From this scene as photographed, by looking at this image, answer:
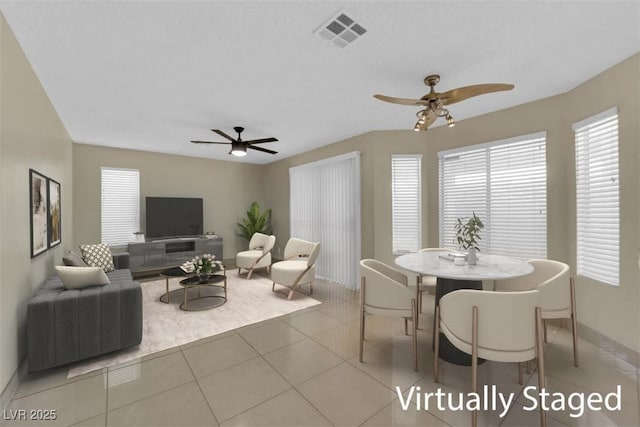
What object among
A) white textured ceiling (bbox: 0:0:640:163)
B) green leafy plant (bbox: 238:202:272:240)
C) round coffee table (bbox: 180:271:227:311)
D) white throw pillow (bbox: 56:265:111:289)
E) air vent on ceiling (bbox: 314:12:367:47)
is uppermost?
white textured ceiling (bbox: 0:0:640:163)

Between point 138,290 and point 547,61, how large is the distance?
14.4 feet

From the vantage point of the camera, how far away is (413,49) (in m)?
2.16

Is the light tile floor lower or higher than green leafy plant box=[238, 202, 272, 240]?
lower

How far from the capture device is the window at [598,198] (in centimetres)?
249

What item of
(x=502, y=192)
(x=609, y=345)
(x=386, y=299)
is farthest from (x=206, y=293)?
(x=609, y=345)

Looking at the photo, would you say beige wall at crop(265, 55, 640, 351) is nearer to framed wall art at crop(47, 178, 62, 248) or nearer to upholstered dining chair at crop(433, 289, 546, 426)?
upholstered dining chair at crop(433, 289, 546, 426)

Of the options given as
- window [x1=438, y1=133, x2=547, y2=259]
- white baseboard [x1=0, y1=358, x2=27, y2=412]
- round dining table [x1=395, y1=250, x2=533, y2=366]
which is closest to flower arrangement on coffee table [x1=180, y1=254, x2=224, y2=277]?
white baseboard [x1=0, y1=358, x2=27, y2=412]

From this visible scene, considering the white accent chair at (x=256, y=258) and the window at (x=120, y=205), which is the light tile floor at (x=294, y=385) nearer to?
the white accent chair at (x=256, y=258)

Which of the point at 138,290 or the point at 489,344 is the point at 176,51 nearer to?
the point at 138,290

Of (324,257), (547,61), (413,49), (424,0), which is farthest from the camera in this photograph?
(324,257)

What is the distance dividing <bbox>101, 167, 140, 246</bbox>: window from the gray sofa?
3.01 m

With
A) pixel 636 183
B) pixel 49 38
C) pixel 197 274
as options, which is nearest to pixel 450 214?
pixel 636 183

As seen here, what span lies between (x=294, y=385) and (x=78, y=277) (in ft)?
7.46

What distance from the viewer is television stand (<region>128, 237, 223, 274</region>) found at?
16.8 ft
